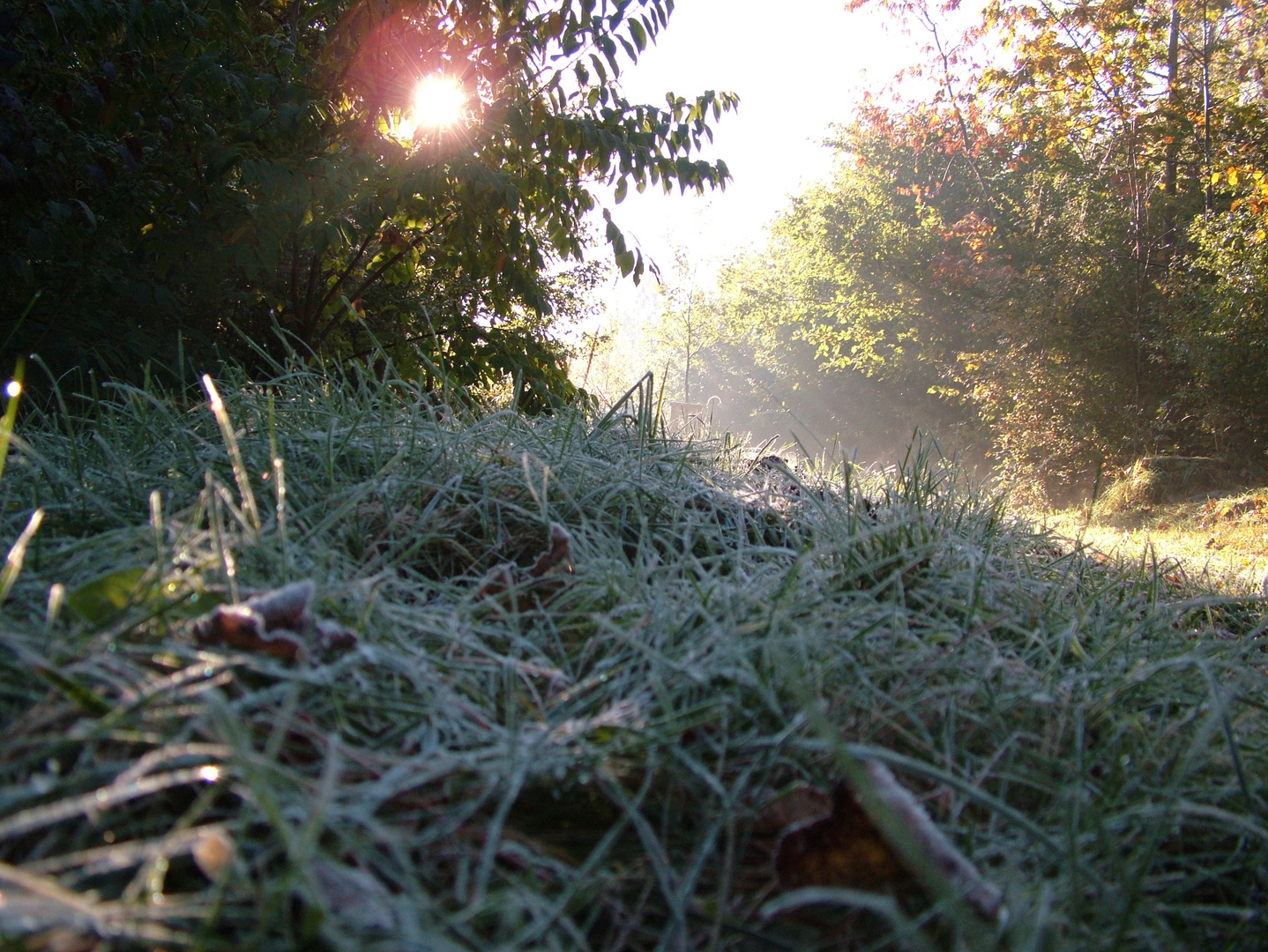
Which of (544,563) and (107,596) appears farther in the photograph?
(544,563)

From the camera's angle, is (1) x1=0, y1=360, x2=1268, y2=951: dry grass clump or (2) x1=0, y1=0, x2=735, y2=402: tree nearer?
(1) x1=0, y1=360, x2=1268, y2=951: dry grass clump

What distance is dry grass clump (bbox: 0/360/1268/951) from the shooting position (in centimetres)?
55

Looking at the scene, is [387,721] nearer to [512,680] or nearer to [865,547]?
[512,680]

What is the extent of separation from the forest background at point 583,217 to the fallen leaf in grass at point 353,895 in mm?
1320

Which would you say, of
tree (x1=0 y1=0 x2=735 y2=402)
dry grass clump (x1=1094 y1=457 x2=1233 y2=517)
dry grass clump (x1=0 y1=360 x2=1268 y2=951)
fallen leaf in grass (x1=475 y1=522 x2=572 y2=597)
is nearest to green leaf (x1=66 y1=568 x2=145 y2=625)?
dry grass clump (x1=0 y1=360 x2=1268 y2=951)

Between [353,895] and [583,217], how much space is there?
25.6ft

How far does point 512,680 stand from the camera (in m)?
0.79

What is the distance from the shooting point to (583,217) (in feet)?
25.4

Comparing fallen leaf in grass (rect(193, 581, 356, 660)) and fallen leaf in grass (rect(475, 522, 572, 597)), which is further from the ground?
→ fallen leaf in grass (rect(475, 522, 572, 597))

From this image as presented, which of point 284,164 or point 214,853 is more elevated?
point 284,164

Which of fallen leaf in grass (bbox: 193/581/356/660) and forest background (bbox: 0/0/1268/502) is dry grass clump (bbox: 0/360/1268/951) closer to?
fallen leaf in grass (bbox: 193/581/356/660)

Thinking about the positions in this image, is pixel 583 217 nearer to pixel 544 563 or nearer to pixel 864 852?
pixel 544 563

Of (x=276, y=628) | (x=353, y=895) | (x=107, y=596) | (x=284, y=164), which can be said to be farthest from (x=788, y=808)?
(x=284, y=164)

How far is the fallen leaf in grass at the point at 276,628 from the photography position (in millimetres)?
733
